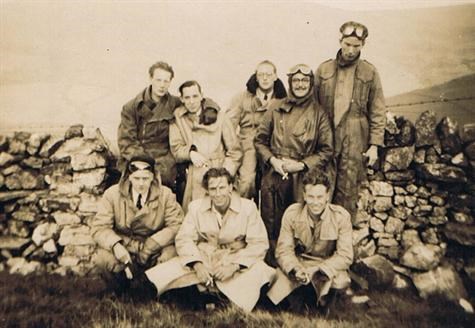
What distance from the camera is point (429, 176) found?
15.2 feet

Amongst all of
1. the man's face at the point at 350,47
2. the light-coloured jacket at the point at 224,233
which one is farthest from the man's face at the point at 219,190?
the man's face at the point at 350,47

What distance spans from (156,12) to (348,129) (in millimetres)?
2759

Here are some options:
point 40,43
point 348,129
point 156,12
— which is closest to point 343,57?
point 348,129

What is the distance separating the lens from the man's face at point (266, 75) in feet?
15.2

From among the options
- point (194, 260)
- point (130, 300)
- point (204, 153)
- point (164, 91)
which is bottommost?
point (130, 300)

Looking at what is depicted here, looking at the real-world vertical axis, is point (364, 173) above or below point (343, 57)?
below

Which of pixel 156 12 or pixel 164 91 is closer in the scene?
pixel 164 91

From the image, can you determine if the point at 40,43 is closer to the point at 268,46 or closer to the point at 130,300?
the point at 268,46

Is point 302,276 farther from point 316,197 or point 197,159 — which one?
point 197,159

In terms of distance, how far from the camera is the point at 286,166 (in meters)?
4.25

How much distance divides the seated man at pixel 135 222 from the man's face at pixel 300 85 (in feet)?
5.25

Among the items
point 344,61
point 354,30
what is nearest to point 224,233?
point 344,61

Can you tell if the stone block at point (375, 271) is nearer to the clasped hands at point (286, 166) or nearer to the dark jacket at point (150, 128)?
the clasped hands at point (286, 166)

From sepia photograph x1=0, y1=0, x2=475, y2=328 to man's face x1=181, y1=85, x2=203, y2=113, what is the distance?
15mm
